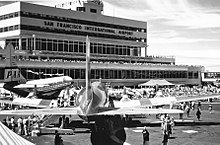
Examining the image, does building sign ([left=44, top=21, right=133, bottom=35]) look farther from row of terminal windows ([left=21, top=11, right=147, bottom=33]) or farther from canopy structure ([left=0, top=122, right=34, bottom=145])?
canopy structure ([left=0, top=122, right=34, bottom=145])

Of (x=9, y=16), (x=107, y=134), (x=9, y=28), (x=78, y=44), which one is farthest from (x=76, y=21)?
(x=107, y=134)

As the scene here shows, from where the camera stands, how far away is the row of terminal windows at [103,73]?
6761 cm

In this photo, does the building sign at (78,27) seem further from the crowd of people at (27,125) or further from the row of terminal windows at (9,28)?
the crowd of people at (27,125)

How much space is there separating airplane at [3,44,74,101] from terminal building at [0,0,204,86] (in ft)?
50.6

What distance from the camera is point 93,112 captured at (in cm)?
2020

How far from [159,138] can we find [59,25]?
64.7 metres

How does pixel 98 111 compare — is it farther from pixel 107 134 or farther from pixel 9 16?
pixel 9 16

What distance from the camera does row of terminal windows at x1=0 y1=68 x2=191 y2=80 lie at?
6761 cm

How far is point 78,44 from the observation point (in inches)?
3536

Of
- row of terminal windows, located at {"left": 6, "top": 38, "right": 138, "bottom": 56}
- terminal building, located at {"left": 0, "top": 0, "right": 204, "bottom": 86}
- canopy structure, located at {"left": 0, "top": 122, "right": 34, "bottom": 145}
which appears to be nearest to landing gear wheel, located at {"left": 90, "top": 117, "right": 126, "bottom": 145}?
canopy structure, located at {"left": 0, "top": 122, "right": 34, "bottom": 145}

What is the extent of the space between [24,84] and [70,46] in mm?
41819

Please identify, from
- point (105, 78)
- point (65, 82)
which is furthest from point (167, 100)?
point (105, 78)

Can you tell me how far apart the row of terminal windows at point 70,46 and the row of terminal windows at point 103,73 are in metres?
10.8

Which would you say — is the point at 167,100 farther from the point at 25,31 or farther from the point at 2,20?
the point at 2,20
